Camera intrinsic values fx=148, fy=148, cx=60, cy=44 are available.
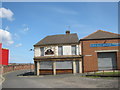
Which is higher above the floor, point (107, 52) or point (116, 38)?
point (116, 38)

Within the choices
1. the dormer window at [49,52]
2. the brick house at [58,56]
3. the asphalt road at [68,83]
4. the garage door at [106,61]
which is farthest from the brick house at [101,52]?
the asphalt road at [68,83]

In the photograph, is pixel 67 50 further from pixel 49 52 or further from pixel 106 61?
pixel 106 61

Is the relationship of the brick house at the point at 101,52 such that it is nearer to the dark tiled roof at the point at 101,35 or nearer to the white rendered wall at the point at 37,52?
the dark tiled roof at the point at 101,35

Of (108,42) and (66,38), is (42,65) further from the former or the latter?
(108,42)

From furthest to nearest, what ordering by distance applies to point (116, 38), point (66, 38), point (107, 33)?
point (66, 38)
point (107, 33)
point (116, 38)

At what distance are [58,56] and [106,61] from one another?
34.0 feet

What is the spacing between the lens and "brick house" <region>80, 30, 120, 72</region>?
30.8 metres

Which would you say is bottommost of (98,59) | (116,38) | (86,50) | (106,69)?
(106,69)

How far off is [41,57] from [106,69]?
14.4 metres

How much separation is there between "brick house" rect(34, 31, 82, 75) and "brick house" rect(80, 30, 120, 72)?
4.96 ft

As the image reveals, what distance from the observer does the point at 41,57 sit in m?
33.7

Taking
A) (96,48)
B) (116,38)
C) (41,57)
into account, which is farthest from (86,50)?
(41,57)

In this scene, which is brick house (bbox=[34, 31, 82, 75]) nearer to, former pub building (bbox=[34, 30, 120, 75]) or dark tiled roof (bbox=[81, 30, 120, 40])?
former pub building (bbox=[34, 30, 120, 75])

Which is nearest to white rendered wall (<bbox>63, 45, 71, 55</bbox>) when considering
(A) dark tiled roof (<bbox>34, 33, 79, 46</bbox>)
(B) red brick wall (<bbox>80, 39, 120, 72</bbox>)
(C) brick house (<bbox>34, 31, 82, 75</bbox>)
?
(C) brick house (<bbox>34, 31, 82, 75</bbox>)
